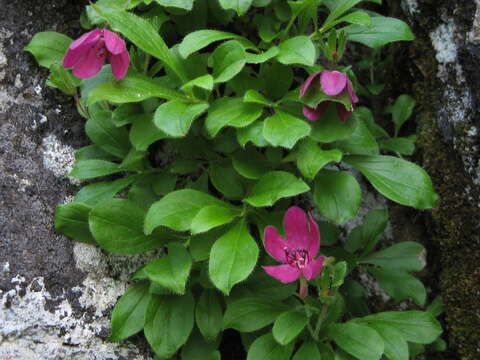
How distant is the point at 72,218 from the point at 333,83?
Answer: 2.81ft

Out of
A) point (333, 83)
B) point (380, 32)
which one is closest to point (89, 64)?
point (333, 83)

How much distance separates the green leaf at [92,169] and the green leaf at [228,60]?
437 millimetres

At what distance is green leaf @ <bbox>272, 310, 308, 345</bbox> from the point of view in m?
→ 1.50

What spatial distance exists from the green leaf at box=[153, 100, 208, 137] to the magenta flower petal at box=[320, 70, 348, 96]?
1.09 feet

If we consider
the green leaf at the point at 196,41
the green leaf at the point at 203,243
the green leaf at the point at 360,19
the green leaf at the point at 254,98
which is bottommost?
the green leaf at the point at 203,243

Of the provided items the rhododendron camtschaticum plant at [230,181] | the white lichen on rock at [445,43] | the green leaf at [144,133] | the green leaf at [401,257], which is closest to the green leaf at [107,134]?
the rhododendron camtschaticum plant at [230,181]

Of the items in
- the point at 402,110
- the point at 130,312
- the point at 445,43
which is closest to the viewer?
the point at 130,312

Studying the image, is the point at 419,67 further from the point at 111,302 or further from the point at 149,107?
the point at 111,302

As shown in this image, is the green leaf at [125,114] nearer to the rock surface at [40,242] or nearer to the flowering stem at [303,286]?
the rock surface at [40,242]

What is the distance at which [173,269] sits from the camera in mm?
1545

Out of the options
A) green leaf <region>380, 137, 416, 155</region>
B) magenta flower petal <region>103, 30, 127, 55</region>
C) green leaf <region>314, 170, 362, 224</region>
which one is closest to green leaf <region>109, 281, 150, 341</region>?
green leaf <region>314, 170, 362, 224</region>

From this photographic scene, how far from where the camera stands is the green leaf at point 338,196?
1578 millimetres

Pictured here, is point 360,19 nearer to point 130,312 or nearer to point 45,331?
point 130,312

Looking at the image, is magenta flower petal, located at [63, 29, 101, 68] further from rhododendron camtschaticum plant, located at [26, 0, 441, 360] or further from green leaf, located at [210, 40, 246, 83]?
green leaf, located at [210, 40, 246, 83]
